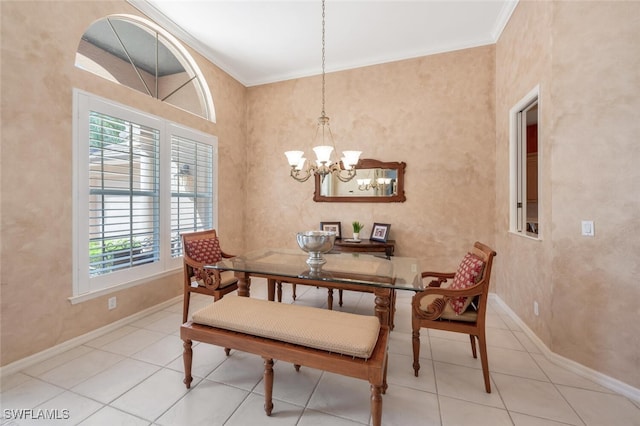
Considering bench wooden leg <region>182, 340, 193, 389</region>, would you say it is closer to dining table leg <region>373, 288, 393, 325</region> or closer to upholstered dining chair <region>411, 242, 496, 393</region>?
dining table leg <region>373, 288, 393, 325</region>

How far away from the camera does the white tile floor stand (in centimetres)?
156

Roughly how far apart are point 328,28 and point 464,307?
3.39 metres

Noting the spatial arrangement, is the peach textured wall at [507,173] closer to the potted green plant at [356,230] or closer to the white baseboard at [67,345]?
the white baseboard at [67,345]

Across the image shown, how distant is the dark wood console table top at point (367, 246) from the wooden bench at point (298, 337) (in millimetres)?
1801

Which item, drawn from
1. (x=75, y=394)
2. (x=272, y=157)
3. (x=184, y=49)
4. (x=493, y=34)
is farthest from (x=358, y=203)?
(x=75, y=394)

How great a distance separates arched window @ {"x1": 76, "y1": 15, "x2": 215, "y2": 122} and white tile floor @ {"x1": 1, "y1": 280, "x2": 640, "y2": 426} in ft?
8.56

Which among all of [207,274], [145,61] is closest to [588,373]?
[207,274]

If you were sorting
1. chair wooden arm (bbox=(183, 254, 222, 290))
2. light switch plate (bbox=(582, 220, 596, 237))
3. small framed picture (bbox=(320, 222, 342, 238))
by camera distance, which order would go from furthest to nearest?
small framed picture (bbox=(320, 222, 342, 238))
chair wooden arm (bbox=(183, 254, 222, 290))
light switch plate (bbox=(582, 220, 596, 237))

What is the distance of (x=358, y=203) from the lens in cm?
400

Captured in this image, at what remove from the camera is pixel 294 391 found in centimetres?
179

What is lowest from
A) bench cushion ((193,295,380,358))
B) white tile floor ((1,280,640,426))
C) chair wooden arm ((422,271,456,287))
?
white tile floor ((1,280,640,426))

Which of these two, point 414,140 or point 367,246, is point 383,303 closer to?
point 367,246

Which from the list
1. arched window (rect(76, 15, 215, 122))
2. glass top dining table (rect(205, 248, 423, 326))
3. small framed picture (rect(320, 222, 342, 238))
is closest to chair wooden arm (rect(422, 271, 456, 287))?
glass top dining table (rect(205, 248, 423, 326))

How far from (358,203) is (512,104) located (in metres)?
2.20
